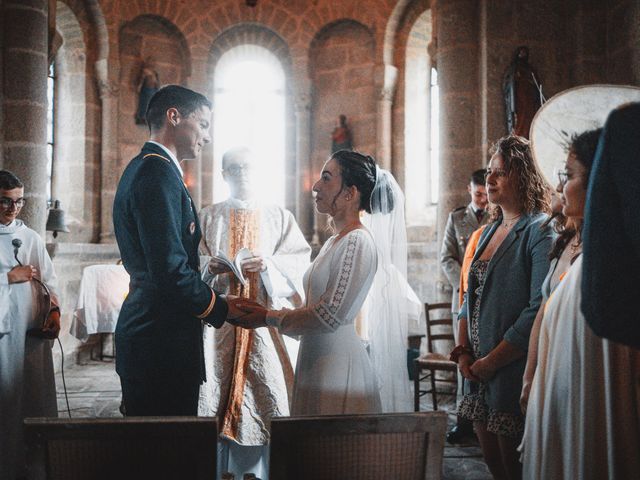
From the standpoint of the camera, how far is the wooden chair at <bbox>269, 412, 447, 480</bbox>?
4.19 feet

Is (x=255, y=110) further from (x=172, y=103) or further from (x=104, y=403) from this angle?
(x=172, y=103)

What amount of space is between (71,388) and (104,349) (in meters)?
1.73

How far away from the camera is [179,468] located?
1.28m

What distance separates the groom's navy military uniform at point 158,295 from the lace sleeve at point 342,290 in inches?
13.3

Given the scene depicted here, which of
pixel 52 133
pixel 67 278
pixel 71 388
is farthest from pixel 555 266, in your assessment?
pixel 52 133

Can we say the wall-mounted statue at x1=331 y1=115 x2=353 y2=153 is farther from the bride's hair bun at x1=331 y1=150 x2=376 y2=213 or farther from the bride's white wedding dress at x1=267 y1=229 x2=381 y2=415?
the bride's white wedding dress at x1=267 y1=229 x2=381 y2=415

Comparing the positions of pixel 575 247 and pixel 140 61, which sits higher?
pixel 140 61

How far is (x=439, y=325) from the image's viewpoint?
247 inches

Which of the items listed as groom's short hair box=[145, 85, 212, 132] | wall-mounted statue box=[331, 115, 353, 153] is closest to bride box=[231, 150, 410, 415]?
groom's short hair box=[145, 85, 212, 132]

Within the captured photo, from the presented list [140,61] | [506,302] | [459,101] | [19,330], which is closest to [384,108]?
[459,101]

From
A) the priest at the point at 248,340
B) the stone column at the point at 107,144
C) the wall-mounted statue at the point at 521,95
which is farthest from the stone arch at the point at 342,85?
the priest at the point at 248,340

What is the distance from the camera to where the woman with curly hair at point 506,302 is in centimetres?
217

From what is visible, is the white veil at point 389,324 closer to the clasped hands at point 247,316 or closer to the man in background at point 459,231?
the clasped hands at point 247,316

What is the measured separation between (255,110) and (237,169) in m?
5.63
